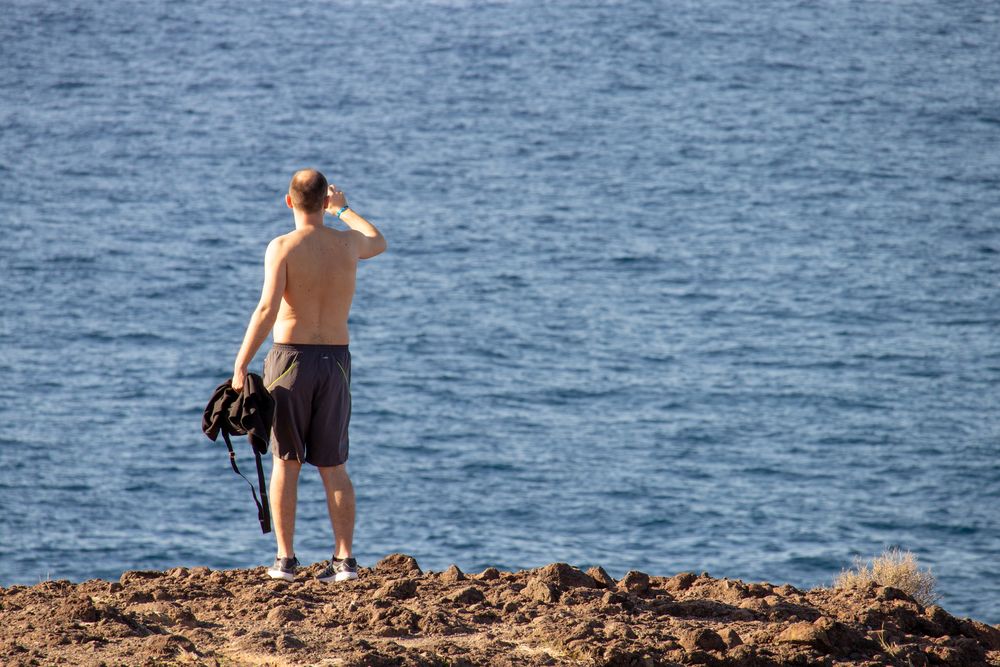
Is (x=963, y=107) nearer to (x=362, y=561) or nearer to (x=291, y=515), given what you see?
(x=362, y=561)

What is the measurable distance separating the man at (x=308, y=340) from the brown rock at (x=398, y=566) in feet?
1.98

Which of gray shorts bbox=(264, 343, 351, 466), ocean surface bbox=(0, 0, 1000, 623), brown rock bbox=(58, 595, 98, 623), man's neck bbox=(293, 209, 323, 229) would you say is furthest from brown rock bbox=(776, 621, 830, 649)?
ocean surface bbox=(0, 0, 1000, 623)

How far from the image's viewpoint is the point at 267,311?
5.54 meters

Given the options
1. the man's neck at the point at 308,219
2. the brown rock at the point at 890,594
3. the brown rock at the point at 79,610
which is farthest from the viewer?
the brown rock at the point at 890,594

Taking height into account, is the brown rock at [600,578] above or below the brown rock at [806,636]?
above

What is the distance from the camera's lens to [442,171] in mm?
64250

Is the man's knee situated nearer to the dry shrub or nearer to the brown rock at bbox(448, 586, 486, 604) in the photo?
the brown rock at bbox(448, 586, 486, 604)

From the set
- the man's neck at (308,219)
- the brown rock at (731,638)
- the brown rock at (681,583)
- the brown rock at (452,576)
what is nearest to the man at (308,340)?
the man's neck at (308,219)

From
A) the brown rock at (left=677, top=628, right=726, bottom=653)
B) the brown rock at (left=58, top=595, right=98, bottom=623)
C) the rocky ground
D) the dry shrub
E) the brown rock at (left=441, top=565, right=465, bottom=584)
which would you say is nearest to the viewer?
the rocky ground

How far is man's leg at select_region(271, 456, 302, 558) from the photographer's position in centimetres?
582

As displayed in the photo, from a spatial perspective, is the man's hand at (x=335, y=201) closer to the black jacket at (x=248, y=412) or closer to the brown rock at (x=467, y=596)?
the black jacket at (x=248, y=412)

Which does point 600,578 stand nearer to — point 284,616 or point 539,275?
point 284,616

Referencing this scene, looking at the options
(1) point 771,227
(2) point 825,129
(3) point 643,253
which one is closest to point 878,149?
(2) point 825,129

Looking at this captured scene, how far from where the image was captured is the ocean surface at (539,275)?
3412cm
